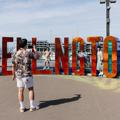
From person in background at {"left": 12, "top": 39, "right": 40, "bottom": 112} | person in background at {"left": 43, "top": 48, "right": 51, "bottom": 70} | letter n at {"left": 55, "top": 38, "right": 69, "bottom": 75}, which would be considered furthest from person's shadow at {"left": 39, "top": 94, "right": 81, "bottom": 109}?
person in background at {"left": 43, "top": 48, "right": 51, "bottom": 70}

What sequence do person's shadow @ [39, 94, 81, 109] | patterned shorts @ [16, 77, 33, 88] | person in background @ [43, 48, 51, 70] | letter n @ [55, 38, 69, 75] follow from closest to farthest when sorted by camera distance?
patterned shorts @ [16, 77, 33, 88] < person's shadow @ [39, 94, 81, 109] < letter n @ [55, 38, 69, 75] < person in background @ [43, 48, 51, 70]

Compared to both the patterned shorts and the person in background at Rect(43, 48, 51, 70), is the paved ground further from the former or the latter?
the person in background at Rect(43, 48, 51, 70)

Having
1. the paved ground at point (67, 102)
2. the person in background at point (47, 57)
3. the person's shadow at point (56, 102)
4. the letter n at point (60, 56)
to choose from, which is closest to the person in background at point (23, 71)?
the paved ground at point (67, 102)

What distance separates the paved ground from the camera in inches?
345

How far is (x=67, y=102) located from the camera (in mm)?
10414

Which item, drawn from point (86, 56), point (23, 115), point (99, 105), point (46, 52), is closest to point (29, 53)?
point (23, 115)

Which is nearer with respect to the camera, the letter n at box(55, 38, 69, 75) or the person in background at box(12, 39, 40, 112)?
the person in background at box(12, 39, 40, 112)

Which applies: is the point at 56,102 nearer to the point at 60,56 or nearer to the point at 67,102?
the point at 67,102

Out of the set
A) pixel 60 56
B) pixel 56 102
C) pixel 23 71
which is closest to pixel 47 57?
pixel 60 56

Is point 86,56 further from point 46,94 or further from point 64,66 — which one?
point 46,94

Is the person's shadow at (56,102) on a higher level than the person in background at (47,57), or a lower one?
lower

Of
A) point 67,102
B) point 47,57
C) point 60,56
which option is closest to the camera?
point 67,102

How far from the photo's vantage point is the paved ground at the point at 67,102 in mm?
8773

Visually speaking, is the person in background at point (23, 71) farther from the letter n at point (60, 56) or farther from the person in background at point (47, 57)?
the person in background at point (47, 57)
